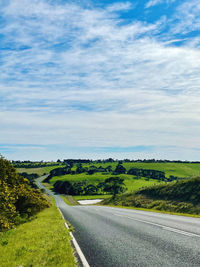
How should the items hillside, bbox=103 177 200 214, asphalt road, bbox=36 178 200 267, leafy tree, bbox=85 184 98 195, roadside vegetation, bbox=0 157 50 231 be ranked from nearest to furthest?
asphalt road, bbox=36 178 200 267, roadside vegetation, bbox=0 157 50 231, hillside, bbox=103 177 200 214, leafy tree, bbox=85 184 98 195

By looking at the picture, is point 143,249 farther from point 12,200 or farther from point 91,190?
point 91,190

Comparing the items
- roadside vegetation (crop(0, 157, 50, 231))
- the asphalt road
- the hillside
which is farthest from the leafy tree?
the asphalt road

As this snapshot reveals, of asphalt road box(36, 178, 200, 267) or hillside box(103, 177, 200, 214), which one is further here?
hillside box(103, 177, 200, 214)

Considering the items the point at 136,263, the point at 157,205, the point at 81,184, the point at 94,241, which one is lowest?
the point at 81,184

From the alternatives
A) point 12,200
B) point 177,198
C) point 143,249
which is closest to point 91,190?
point 177,198

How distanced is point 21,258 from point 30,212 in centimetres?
1880

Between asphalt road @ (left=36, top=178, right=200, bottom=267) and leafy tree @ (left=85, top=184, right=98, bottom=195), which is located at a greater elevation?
asphalt road @ (left=36, top=178, right=200, bottom=267)

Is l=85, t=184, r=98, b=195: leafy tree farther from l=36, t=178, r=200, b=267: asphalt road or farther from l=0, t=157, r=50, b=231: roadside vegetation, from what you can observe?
l=36, t=178, r=200, b=267: asphalt road

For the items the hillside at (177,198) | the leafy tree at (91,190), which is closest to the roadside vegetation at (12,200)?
the hillside at (177,198)

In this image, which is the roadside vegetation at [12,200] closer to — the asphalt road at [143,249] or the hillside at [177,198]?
the asphalt road at [143,249]

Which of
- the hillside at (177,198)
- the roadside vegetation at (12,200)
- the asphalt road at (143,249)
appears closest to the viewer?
the asphalt road at (143,249)

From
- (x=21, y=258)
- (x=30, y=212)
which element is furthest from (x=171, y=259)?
(x=30, y=212)

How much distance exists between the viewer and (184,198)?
3209 centimetres

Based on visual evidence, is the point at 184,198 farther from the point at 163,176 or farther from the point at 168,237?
the point at 163,176
